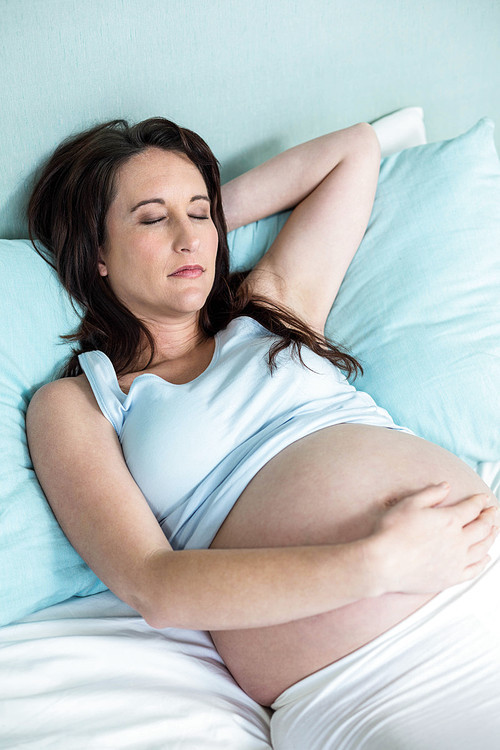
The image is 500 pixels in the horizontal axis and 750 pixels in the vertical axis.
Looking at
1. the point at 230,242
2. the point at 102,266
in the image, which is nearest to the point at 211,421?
the point at 102,266

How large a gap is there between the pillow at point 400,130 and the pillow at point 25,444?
930 mm

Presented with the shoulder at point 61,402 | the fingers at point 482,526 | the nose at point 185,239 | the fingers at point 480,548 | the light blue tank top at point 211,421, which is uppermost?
the nose at point 185,239

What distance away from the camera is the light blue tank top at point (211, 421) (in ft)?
3.68

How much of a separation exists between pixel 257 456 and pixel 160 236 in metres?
0.45

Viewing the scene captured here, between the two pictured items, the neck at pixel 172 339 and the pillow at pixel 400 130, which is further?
the pillow at pixel 400 130

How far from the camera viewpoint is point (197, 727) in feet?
3.06

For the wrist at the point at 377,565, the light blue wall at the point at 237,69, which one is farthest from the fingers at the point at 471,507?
the light blue wall at the point at 237,69

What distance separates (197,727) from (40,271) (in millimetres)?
867

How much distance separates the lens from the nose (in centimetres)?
124

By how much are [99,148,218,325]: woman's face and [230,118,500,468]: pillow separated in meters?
0.28

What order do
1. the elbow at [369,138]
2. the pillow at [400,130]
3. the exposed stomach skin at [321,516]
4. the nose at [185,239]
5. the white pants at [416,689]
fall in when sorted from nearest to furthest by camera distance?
the white pants at [416,689], the exposed stomach skin at [321,516], the nose at [185,239], the elbow at [369,138], the pillow at [400,130]

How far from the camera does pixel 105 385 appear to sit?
1221mm

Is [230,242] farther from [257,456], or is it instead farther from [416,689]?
[416,689]

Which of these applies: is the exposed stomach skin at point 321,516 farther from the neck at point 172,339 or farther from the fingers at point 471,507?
the neck at point 172,339
